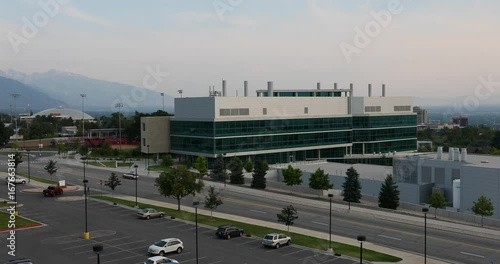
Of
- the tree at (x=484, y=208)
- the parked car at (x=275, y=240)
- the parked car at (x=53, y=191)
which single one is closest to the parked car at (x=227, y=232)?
the parked car at (x=275, y=240)

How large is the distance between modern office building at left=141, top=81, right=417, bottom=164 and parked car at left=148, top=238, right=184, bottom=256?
54491 millimetres

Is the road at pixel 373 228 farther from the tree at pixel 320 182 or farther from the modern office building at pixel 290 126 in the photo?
the modern office building at pixel 290 126

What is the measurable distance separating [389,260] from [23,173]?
68.3 metres

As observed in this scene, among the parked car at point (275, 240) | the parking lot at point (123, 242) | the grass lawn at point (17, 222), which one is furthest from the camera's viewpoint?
the grass lawn at point (17, 222)

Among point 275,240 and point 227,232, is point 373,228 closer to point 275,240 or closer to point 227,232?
point 275,240

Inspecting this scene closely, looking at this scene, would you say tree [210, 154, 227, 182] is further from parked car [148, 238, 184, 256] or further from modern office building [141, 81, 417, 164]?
parked car [148, 238, 184, 256]

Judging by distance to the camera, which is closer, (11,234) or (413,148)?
(11,234)

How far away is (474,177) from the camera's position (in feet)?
186

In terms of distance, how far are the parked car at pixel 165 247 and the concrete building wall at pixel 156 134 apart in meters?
66.3

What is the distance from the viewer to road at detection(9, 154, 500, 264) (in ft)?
127

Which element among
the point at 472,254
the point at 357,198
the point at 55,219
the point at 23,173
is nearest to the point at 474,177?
the point at 357,198

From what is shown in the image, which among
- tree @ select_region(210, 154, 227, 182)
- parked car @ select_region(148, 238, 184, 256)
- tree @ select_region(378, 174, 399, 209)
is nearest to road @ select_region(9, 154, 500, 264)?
tree @ select_region(378, 174, 399, 209)

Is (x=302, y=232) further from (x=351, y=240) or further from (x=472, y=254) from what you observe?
(x=472, y=254)

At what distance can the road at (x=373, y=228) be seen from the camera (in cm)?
3866
